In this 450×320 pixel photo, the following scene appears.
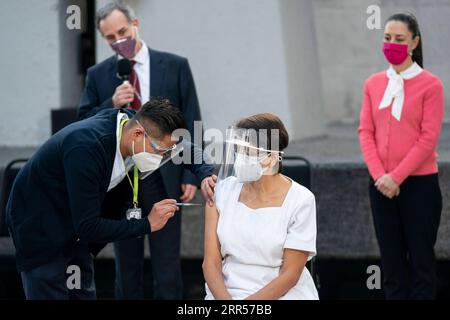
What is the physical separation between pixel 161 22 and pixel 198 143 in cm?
228

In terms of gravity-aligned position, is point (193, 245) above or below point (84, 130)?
below

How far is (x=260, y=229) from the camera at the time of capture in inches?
150

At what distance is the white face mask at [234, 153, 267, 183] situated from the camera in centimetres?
387

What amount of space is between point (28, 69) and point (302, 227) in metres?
4.20

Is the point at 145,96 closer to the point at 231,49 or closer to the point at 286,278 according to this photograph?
the point at 286,278

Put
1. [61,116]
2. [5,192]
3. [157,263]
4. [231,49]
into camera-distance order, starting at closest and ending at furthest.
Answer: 1. [157,263]
2. [5,192]
3. [231,49]
4. [61,116]

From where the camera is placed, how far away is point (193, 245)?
615 cm

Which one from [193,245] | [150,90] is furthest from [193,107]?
[193,245]

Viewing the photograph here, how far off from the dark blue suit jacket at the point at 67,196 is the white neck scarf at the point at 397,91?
1636mm

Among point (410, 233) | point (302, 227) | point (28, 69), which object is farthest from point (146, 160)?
point (28, 69)

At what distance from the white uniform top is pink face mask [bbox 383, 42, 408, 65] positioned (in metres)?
1.43

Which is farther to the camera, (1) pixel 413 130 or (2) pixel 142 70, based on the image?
(2) pixel 142 70

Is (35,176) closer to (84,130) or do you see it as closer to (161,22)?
(84,130)

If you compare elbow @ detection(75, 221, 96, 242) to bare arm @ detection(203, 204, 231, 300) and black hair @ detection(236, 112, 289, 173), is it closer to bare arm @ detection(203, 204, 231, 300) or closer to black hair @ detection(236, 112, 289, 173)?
bare arm @ detection(203, 204, 231, 300)
